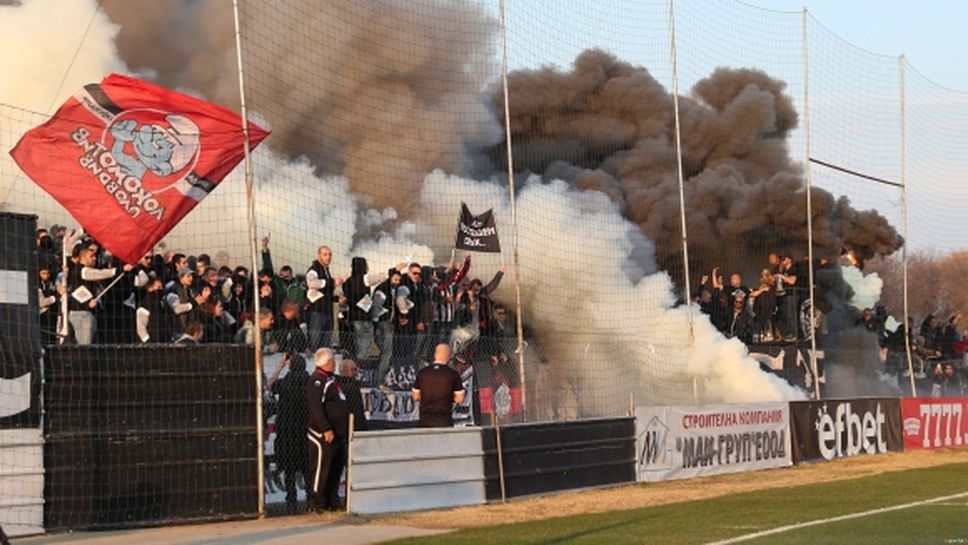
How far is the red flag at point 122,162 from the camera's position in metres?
15.9

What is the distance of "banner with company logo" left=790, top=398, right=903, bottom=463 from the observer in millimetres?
27250

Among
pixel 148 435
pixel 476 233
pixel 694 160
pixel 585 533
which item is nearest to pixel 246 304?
pixel 148 435

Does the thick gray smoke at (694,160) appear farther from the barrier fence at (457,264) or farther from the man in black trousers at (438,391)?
the man in black trousers at (438,391)

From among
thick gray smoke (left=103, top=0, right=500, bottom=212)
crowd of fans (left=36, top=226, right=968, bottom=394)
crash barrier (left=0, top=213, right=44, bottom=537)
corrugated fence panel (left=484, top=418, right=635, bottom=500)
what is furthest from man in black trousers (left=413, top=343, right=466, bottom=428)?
thick gray smoke (left=103, top=0, right=500, bottom=212)

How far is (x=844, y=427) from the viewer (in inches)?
1131

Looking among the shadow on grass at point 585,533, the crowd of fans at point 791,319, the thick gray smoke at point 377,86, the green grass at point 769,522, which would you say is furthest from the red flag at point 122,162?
the crowd of fans at point 791,319

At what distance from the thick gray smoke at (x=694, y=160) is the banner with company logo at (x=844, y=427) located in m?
4.15

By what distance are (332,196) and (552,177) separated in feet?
24.5

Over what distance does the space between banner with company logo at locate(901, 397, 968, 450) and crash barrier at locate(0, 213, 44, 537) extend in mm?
19499

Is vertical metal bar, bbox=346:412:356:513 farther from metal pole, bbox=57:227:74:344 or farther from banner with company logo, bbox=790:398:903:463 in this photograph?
banner with company logo, bbox=790:398:903:463

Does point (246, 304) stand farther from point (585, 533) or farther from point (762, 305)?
point (762, 305)

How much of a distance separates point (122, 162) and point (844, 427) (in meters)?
16.4

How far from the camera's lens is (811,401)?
27.7m

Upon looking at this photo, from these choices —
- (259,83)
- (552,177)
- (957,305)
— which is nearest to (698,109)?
(552,177)
